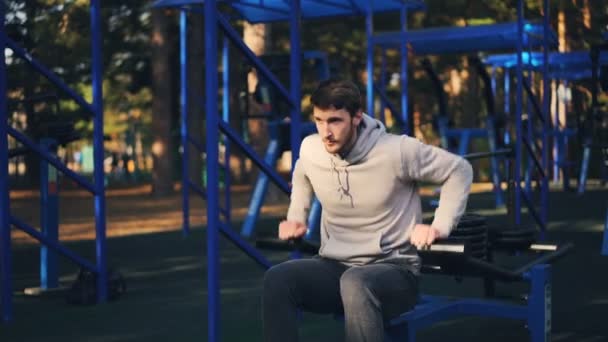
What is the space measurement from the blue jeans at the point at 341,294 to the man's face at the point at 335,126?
1.52 feet

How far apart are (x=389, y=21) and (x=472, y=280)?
18593 millimetres

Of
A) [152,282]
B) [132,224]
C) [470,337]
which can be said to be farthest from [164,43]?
[470,337]

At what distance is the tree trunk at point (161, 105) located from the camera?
18219mm

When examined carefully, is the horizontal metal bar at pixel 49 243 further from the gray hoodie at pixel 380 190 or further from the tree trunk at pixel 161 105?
the tree trunk at pixel 161 105

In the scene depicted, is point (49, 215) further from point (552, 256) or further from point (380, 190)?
point (552, 256)

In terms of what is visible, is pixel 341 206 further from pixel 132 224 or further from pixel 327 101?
pixel 132 224

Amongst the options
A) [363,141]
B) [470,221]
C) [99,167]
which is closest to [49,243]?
[99,167]

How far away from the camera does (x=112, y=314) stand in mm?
5648

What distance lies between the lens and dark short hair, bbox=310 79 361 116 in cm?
343

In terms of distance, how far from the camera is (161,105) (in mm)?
18391

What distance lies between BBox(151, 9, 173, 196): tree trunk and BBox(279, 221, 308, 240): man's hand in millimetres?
14763

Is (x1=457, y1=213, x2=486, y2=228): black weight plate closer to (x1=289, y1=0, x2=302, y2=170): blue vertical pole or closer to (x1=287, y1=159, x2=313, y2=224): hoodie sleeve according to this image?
(x1=287, y1=159, x2=313, y2=224): hoodie sleeve

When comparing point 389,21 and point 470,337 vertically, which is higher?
point 389,21

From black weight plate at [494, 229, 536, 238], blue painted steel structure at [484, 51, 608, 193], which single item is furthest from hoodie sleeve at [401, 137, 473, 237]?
blue painted steel structure at [484, 51, 608, 193]
